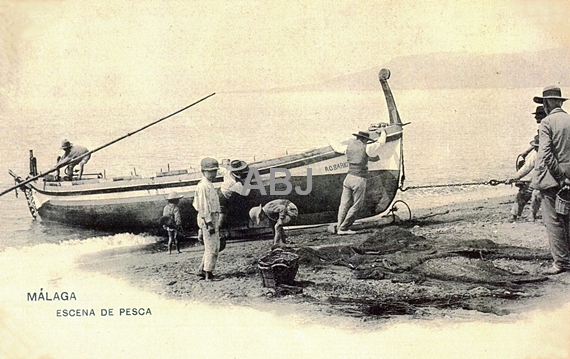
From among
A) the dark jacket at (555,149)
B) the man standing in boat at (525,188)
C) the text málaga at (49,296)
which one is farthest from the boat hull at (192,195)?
the dark jacket at (555,149)

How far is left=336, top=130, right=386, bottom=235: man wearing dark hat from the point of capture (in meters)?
4.13

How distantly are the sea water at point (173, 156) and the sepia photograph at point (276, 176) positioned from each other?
0.05 ft

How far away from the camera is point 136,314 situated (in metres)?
4.05

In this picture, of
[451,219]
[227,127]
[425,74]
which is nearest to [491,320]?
[451,219]

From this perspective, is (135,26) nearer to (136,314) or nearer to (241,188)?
(241,188)

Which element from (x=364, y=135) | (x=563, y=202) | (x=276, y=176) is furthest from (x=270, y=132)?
(x=563, y=202)

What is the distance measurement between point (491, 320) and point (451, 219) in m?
0.80

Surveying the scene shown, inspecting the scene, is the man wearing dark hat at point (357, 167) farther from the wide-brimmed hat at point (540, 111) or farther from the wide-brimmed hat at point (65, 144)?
the wide-brimmed hat at point (65, 144)

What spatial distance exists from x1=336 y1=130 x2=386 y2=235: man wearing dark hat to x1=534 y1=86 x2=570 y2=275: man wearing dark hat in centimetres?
112

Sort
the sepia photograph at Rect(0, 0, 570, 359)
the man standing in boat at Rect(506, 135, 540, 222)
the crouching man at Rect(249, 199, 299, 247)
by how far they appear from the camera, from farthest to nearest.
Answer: the man standing in boat at Rect(506, 135, 540, 222) → the crouching man at Rect(249, 199, 299, 247) → the sepia photograph at Rect(0, 0, 570, 359)

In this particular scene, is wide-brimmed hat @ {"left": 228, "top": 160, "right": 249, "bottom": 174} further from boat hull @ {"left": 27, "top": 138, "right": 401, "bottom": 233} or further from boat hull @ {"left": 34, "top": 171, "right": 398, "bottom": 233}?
boat hull @ {"left": 34, "top": 171, "right": 398, "bottom": 233}

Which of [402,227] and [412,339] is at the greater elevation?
[402,227]

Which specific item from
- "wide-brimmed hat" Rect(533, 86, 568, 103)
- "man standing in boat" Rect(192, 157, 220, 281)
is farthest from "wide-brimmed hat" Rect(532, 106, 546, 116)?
"man standing in boat" Rect(192, 157, 220, 281)

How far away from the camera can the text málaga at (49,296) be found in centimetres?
411
